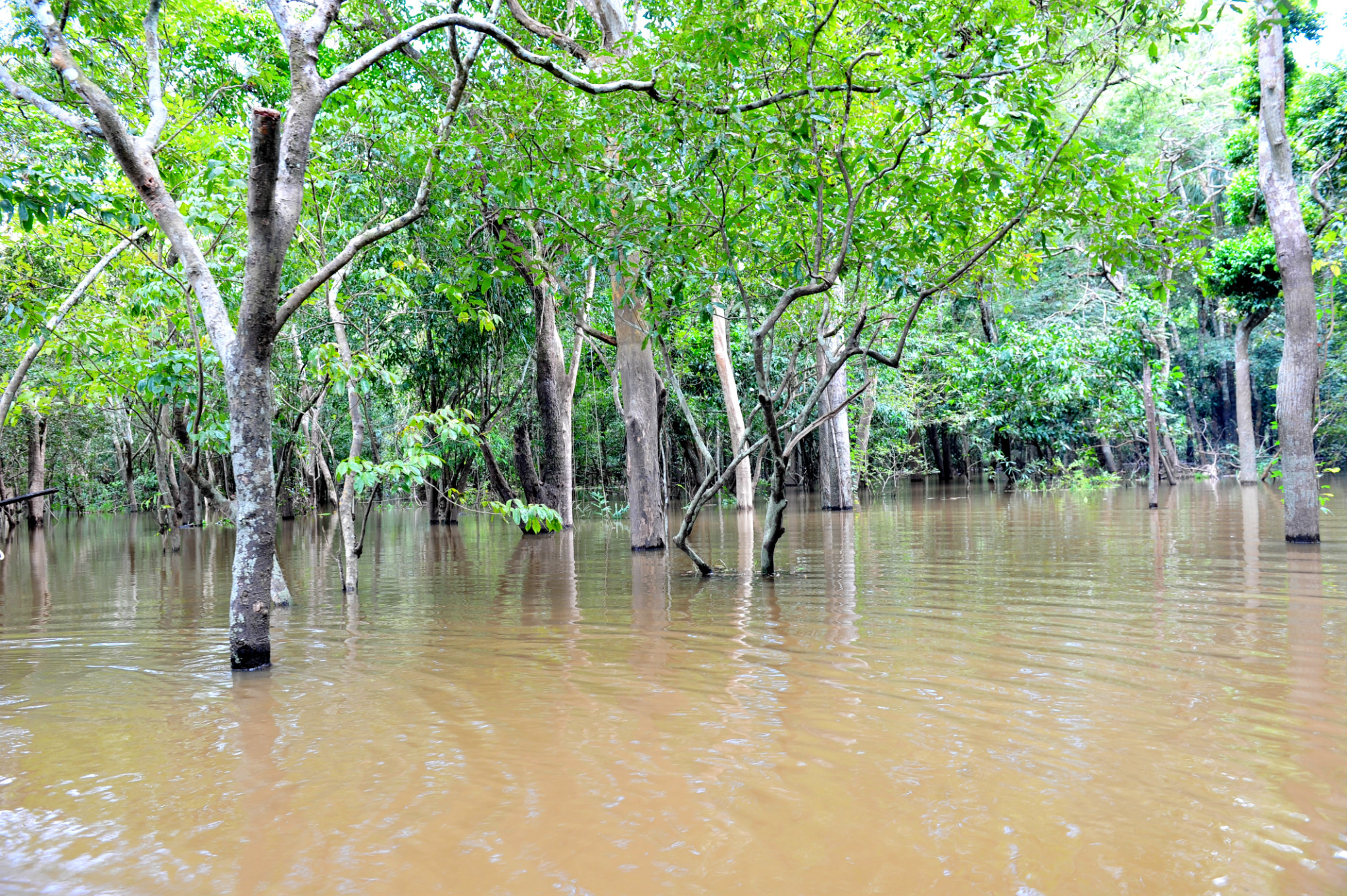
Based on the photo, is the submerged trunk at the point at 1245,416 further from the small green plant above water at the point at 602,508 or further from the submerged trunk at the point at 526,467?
the submerged trunk at the point at 526,467

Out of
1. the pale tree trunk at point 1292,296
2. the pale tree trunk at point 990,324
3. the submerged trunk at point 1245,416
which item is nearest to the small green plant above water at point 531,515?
the pale tree trunk at point 1292,296

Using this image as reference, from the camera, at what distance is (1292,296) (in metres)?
9.02

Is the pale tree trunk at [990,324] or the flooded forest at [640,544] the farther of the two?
the pale tree trunk at [990,324]

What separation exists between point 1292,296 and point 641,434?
25.9ft

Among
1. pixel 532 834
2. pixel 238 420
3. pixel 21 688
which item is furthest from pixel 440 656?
pixel 532 834

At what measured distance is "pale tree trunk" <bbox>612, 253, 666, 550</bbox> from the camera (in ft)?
38.9

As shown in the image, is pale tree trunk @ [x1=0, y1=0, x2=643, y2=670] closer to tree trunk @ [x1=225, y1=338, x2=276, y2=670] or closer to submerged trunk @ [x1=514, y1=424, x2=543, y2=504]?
tree trunk @ [x1=225, y1=338, x2=276, y2=670]

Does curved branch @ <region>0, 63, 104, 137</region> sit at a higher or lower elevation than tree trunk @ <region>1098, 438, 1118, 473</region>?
higher

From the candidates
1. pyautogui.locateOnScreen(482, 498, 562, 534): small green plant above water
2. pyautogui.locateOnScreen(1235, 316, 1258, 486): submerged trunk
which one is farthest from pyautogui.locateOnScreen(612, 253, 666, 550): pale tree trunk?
pyautogui.locateOnScreen(1235, 316, 1258, 486): submerged trunk

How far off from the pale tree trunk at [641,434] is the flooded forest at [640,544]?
3.1 inches

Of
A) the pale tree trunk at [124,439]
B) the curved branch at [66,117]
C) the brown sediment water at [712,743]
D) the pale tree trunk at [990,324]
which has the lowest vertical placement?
the brown sediment water at [712,743]

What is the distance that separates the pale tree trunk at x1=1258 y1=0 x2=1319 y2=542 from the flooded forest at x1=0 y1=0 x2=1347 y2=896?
41 millimetres

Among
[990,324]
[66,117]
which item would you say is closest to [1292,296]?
[66,117]

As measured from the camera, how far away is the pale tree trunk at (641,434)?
38.9 ft
